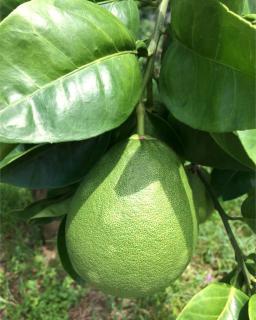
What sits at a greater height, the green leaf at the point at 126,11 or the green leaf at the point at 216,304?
the green leaf at the point at 126,11

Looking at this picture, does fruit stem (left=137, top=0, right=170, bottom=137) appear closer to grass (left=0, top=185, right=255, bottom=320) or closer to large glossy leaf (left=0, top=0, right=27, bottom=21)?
large glossy leaf (left=0, top=0, right=27, bottom=21)

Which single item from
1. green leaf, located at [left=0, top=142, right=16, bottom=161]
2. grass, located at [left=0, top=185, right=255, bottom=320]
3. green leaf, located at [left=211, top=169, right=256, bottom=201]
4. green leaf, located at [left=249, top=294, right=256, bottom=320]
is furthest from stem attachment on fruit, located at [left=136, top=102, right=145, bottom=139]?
grass, located at [left=0, top=185, right=255, bottom=320]

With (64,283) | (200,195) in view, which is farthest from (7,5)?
(64,283)

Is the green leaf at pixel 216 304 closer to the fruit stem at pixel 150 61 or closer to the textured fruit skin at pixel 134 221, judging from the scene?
the textured fruit skin at pixel 134 221

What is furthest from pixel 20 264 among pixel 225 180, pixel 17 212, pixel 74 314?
pixel 225 180

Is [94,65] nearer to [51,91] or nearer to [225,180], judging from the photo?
[51,91]

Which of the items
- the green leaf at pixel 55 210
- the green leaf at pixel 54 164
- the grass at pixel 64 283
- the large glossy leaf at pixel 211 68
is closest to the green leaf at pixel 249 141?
Answer: the large glossy leaf at pixel 211 68

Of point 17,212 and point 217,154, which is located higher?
point 217,154
